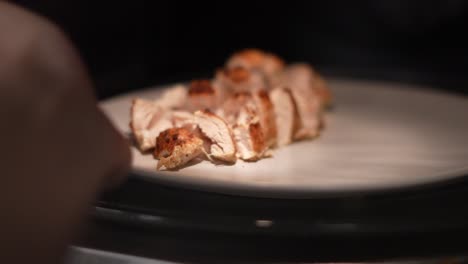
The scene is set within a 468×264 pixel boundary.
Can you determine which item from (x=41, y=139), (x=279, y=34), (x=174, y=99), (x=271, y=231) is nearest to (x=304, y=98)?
(x=174, y=99)

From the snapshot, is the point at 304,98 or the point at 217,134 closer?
the point at 217,134

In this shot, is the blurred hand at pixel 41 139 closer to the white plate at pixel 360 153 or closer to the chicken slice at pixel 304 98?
the white plate at pixel 360 153

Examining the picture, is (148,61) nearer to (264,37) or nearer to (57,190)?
(264,37)

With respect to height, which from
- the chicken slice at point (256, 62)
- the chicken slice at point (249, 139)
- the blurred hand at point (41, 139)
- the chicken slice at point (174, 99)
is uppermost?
the blurred hand at point (41, 139)

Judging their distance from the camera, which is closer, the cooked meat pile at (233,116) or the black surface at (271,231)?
the black surface at (271,231)

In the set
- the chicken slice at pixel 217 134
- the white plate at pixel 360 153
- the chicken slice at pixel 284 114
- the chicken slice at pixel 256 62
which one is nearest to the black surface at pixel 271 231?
the white plate at pixel 360 153

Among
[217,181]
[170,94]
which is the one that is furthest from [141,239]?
[170,94]

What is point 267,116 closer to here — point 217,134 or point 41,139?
point 217,134
